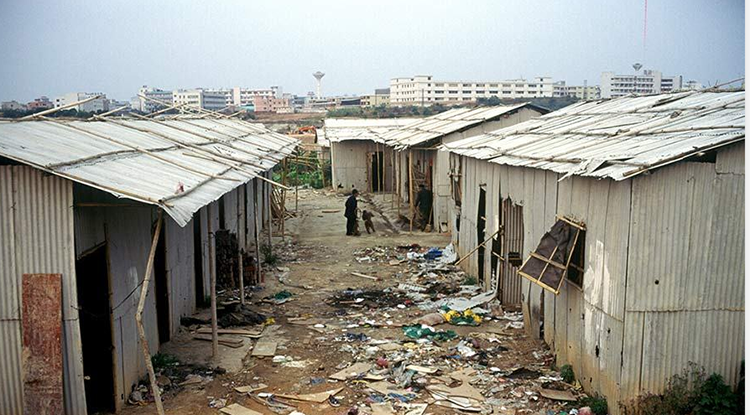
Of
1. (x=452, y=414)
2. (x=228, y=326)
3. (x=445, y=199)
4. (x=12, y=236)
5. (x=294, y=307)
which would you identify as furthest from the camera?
(x=445, y=199)

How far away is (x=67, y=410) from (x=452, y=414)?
3994 mm

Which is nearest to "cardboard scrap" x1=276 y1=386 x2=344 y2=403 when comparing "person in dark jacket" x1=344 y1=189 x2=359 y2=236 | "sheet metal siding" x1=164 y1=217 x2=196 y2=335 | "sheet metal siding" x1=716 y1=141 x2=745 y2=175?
"sheet metal siding" x1=164 y1=217 x2=196 y2=335

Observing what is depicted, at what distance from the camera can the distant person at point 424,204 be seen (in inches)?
747

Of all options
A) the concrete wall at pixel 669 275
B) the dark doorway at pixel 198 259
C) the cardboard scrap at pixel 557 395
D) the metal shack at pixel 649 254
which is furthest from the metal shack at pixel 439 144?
the concrete wall at pixel 669 275

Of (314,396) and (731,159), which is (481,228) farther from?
(731,159)

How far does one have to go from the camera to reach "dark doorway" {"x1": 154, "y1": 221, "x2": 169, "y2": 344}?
8.76 m

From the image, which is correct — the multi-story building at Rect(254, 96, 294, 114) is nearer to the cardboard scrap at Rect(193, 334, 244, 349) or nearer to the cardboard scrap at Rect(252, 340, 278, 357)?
the cardboard scrap at Rect(193, 334, 244, 349)

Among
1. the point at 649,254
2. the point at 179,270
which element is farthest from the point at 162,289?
the point at 649,254

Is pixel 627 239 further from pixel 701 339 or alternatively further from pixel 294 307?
pixel 294 307

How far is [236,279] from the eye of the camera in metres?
12.5

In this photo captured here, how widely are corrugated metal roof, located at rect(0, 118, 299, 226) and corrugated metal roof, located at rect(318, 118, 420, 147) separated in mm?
15088

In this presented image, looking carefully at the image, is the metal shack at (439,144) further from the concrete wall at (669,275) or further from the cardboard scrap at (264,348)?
the concrete wall at (669,275)

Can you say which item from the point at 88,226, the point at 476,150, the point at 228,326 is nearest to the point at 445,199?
the point at 476,150

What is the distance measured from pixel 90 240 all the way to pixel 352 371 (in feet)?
12.0
